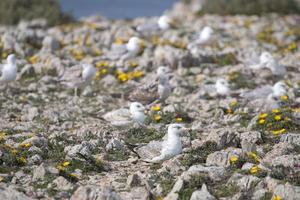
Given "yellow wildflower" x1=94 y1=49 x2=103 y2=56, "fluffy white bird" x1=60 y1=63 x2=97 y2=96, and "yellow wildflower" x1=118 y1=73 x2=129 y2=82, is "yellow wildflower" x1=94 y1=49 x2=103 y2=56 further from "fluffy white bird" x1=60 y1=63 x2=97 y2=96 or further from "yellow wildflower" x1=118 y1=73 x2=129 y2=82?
"fluffy white bird" x1=60 y1=63 x2=97 y2=96

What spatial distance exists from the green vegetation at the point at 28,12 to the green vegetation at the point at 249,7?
16.7 feet

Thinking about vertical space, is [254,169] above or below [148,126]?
below

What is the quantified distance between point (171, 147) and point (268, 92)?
4.60m

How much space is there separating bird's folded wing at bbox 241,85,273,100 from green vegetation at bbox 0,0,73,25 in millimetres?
10264

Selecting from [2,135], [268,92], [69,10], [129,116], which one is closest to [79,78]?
[129,116]

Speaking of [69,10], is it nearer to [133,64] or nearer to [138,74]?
[133,64]

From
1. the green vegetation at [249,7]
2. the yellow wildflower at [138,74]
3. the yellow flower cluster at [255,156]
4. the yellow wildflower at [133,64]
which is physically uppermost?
the green vegetation at [249,7]

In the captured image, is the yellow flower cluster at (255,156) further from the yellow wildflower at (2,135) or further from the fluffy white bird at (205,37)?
the fluffy white bird at (205,37)

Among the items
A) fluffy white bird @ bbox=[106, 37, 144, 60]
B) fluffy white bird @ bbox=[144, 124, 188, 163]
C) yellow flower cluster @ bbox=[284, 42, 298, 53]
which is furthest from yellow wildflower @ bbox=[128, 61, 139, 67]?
fluffy white bird @ bbox=[144, 124, 188, 163]

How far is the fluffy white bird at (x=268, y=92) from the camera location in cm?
1348

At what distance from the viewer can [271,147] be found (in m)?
10.1

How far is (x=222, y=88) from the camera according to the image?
1398 centimetres

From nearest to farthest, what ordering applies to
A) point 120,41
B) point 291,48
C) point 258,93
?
point 258,93, point 120,41, point 291,48

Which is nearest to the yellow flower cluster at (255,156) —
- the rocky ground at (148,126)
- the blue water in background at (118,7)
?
the rocky ground at (148,126)
